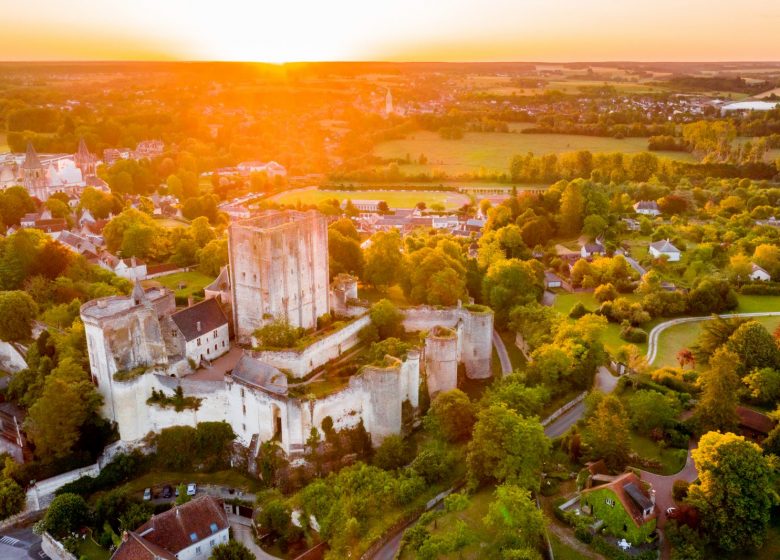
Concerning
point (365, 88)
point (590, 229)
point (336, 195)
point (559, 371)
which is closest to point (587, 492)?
point (559, 371)

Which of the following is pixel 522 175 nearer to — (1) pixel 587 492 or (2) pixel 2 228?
(2) pixel 2 228

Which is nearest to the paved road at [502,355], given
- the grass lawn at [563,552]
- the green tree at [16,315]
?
the grass lawn at [563,552]

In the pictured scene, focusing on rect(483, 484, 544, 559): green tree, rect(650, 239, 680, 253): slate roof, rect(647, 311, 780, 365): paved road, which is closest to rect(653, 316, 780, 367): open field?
rect(647, 311, 780, 365): paved road

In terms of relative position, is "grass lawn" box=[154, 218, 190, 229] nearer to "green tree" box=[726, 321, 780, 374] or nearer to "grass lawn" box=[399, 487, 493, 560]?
"grass lawn" box=[399, 487, 493, 560]

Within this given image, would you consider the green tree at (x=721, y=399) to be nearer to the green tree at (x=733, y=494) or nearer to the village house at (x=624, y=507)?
the green tree at (x=733, y=494)

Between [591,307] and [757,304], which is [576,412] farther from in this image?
[757,304]

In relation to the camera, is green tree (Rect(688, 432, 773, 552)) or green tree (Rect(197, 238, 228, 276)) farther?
green tree (Rect(197, 238, 228, 276))
